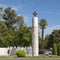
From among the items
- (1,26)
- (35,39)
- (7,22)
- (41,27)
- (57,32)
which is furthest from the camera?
(57,32)

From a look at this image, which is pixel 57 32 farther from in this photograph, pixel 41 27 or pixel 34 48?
pixel 34 48

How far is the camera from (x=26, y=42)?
85.5 metres

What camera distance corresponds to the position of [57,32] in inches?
4806

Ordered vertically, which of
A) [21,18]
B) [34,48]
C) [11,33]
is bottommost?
[34,48]

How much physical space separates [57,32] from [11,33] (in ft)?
138

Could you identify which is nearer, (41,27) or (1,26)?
(1,26)

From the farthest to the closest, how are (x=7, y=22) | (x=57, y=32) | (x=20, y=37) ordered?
(x=57, y=32) < (x=7, y=22) < (x=20, y=37)

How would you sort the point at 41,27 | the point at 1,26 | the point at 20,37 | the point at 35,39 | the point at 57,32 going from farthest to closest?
the point at 57,32 → the point at 41,27 → the point at 20,37 → the point at 1,26 → the point at 35,39

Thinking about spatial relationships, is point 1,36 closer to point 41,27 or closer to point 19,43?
point 19,43

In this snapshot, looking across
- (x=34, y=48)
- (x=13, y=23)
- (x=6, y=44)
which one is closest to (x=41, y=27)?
(x=13, y=23)

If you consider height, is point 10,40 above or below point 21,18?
below

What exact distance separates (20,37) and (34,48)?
105ft

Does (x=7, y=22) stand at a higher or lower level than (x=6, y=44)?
higher

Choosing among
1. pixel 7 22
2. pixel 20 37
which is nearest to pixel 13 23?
pixel 7 22
